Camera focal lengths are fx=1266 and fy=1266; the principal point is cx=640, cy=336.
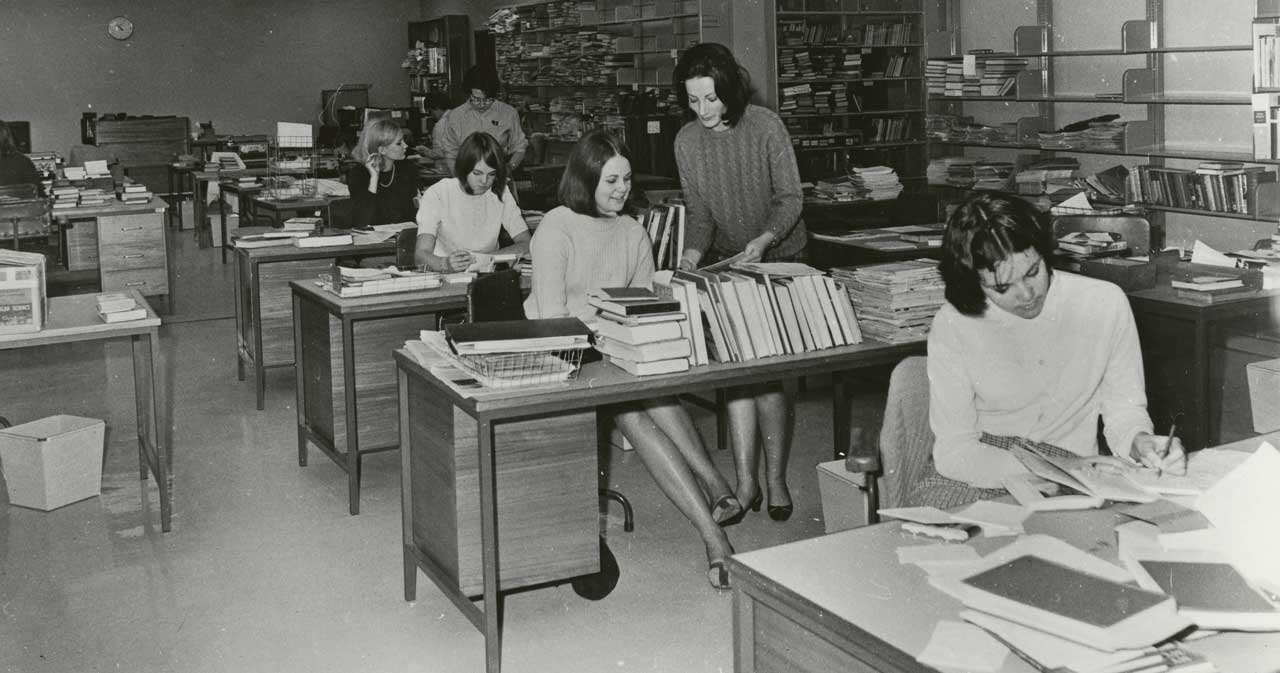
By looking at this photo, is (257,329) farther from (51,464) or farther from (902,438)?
(902,438)

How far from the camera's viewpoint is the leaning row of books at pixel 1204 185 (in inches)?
236

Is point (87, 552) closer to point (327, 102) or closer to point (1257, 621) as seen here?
point (1257, 621)

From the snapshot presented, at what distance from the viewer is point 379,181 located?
6.44 metres

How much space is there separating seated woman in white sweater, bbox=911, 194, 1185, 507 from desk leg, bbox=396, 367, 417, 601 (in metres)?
1.46

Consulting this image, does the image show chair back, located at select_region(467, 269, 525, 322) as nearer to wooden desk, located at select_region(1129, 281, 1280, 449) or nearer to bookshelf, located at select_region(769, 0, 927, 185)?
wooden desk, located at select_region(1129, 281, 1280, 449)

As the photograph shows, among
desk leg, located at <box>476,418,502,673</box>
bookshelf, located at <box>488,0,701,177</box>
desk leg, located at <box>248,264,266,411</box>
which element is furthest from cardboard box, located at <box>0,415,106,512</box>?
bookshelf, located at <box>488,0,701,177</box>

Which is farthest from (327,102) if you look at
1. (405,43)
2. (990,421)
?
(990,421)

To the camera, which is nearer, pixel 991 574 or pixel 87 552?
pixel 991 574

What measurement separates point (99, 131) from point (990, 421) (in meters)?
12.5

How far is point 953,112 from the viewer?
8484mm

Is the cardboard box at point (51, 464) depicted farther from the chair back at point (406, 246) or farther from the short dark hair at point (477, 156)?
the short dark hair at point (477, 156)

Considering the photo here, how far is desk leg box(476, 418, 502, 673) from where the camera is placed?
301cm

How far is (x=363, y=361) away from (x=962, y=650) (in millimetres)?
3270

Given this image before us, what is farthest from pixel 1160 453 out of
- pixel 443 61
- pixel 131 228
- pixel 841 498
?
pixel 443 61
